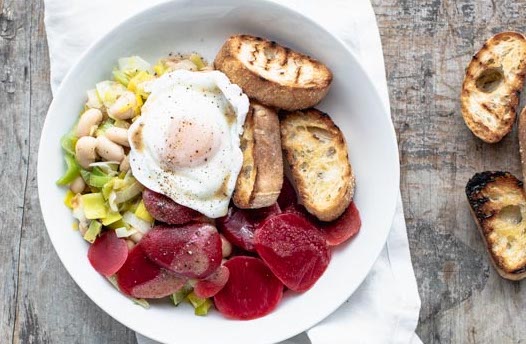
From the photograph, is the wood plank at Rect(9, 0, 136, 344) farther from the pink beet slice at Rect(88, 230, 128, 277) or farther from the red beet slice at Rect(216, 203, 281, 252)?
the red beet slice at Rect(216, 203, 281, 252)

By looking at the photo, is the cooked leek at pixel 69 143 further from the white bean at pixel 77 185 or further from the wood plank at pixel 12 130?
the wood plank at pixel 12 130

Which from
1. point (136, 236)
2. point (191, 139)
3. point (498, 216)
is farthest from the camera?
point (498, 216)

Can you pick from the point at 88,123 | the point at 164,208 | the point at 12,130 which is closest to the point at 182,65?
the point at 88,123

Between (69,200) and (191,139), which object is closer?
(191,139)

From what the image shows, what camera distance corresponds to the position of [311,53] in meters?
2.92

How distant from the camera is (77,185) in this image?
111 inches

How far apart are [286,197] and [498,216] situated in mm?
849

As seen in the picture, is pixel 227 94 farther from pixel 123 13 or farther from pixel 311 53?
pixel 123 13

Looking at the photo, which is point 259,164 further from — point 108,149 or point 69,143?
point 69,143

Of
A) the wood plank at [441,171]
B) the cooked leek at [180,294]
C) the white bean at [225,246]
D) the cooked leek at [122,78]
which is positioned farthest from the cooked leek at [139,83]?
the wood plank at [441,171]

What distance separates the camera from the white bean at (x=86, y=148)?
274 cm

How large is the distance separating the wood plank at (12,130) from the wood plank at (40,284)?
17 millimetres

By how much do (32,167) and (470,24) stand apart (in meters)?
1.84

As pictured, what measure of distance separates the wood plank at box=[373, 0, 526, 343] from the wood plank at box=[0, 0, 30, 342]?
1425 mm
